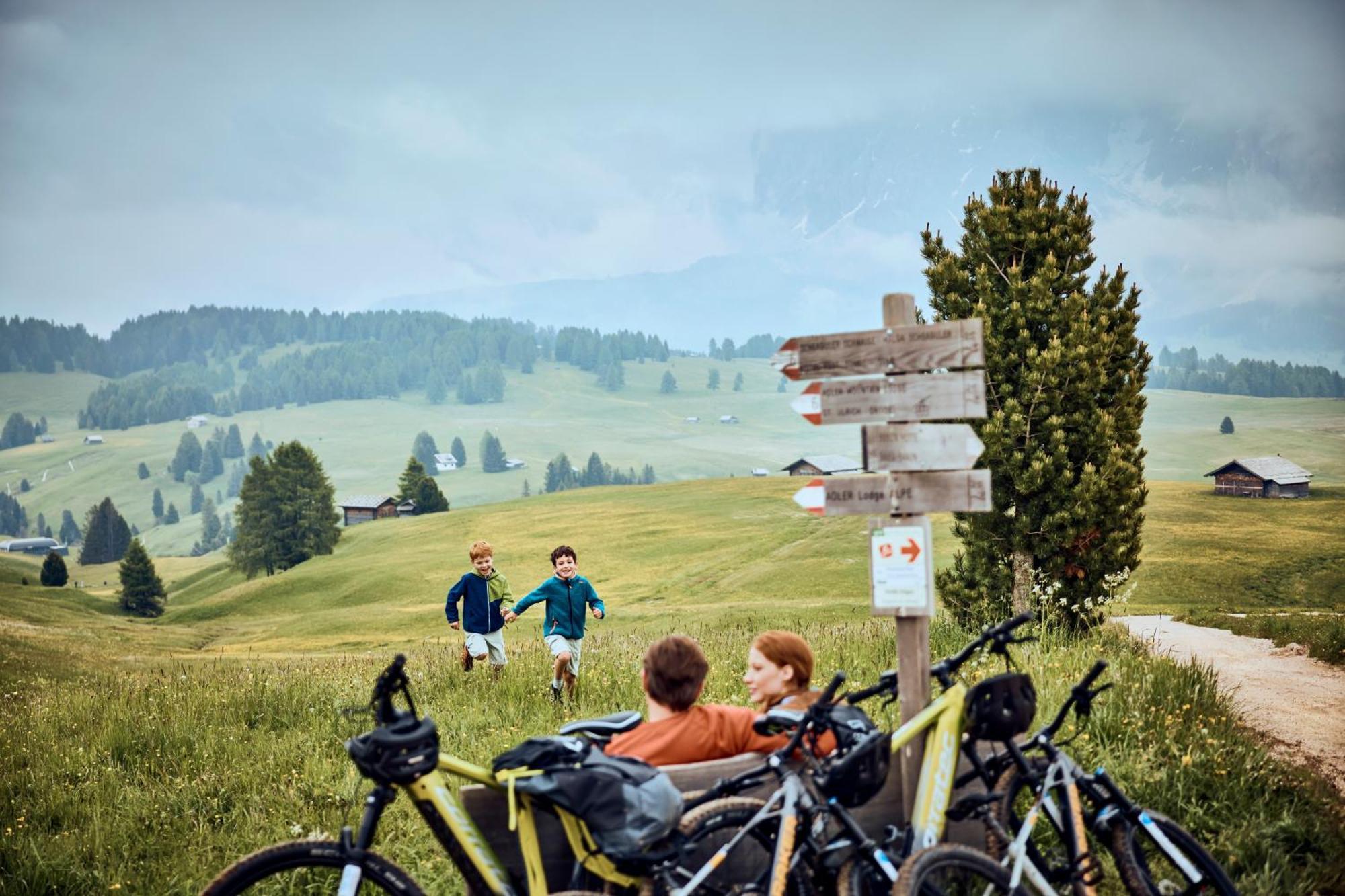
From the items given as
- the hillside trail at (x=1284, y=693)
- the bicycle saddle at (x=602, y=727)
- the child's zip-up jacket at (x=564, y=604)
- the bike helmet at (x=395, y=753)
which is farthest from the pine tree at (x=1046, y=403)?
the bike helmet at (x=395, y=753)

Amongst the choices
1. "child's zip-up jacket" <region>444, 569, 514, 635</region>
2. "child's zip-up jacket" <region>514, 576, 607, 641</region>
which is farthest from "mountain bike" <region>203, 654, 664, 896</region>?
"child's zip-up jacket" <region>444, 569, 514, 635</region>

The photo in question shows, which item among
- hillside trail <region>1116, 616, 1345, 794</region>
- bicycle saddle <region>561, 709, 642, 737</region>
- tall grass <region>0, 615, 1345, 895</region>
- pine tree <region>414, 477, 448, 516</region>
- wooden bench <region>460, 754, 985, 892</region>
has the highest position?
bicycle saddle <region>561, 709, 642, 737</region>

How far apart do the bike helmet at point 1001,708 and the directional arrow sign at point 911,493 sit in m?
1.13

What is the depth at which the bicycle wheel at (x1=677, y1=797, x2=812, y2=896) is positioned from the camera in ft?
13.4

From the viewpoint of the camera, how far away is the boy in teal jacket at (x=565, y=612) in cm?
1024

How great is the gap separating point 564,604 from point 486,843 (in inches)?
249


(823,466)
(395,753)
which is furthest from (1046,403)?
(823,466)

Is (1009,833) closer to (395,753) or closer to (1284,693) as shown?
(395,753)

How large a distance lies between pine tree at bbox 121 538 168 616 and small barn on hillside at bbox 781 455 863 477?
69.0 metres

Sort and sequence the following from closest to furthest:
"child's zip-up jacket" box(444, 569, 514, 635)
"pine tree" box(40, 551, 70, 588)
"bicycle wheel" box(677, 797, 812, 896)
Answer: "bicycle wheel" box(677, 797, 812, 896)
"child's zip-up jacket" box(444, 569, 514, 635)
"pine tree" box(40, 551, 70, 588)

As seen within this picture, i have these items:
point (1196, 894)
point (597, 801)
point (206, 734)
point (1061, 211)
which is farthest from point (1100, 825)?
point (1061, 211)

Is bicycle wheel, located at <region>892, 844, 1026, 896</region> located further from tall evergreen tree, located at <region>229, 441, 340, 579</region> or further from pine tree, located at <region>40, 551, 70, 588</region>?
pine tree, located at <region>40, 551, 70, 588</region>

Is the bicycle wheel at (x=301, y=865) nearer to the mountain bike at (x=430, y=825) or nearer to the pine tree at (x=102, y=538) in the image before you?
the mountain bike at (x=430, y=825)

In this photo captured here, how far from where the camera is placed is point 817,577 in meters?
56.9
